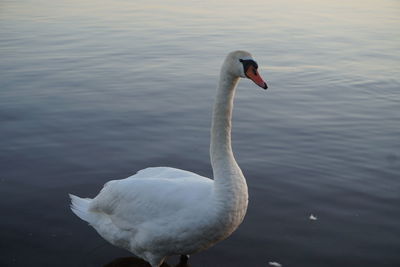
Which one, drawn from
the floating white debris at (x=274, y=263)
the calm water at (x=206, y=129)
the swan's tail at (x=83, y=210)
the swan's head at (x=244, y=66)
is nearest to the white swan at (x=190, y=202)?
the swan's head at (x=244, y=66)

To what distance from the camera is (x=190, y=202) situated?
4738mm

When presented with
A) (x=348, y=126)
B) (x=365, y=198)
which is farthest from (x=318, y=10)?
(x=365, y=198)

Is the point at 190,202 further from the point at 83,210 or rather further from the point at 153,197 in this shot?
the point at 83,210

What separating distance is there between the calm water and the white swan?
2.90ft

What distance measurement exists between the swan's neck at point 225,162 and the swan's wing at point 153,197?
0.19 meters

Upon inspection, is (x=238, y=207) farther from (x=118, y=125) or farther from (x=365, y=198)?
(x=118, y=125)

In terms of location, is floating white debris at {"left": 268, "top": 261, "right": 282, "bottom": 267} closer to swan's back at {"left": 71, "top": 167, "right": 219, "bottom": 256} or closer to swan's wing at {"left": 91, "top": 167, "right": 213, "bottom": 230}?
swan's back at {"left": 71, "top": 167, "right": 219, "bottom": 256}

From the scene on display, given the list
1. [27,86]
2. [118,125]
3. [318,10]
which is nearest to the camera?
[118,125]

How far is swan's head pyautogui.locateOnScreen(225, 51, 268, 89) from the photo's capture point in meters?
4.63

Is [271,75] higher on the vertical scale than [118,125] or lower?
higher

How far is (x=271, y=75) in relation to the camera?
13.4 m

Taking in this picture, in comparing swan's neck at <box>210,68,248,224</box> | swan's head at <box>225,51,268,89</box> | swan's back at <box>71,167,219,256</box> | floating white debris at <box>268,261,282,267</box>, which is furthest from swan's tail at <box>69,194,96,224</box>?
swan's head at <box>225,51,268,89</box>

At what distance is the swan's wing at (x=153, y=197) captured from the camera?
189 inches

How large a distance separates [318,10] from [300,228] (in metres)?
19.8
